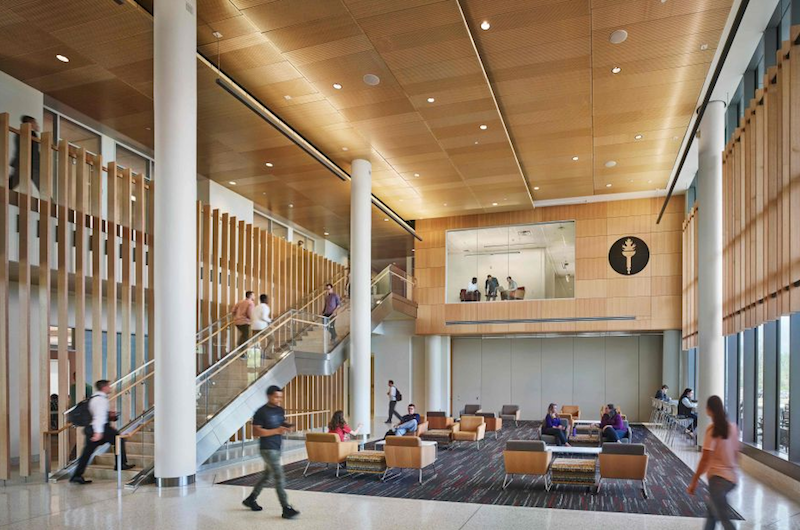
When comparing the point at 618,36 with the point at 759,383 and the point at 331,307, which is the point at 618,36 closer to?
the point at 759,383

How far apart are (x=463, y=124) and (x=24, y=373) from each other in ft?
32.2

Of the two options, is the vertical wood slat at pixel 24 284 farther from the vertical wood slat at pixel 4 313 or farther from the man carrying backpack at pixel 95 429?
the man carrying backpack at pixel 95 429

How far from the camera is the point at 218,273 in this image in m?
16.3

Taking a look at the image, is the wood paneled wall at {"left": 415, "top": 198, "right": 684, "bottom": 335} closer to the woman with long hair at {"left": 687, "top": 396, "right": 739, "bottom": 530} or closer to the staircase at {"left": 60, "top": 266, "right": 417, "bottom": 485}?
the staircase at {"left": 60, "top": 266, "right": 417, "bottom": 485}

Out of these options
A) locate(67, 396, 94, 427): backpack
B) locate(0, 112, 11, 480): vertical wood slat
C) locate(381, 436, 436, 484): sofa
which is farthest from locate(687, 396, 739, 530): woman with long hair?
locate(0, 112, 11, 480): vertical wood slat

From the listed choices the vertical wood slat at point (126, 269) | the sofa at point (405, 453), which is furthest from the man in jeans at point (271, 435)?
the vertical wood slat at point (126, 269)

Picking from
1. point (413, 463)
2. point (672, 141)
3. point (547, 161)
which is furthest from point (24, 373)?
point (672, 141)

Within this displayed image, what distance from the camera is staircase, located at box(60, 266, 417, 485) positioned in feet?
33.9

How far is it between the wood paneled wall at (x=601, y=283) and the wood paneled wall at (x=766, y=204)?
25.3ft

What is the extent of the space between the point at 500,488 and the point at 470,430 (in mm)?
6028

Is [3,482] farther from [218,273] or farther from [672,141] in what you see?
[672,141]

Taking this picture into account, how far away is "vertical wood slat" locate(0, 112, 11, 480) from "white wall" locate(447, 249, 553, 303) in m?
15.5

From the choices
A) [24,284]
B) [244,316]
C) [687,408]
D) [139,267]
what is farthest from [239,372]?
[687,408]

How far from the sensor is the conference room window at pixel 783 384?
391 inches
